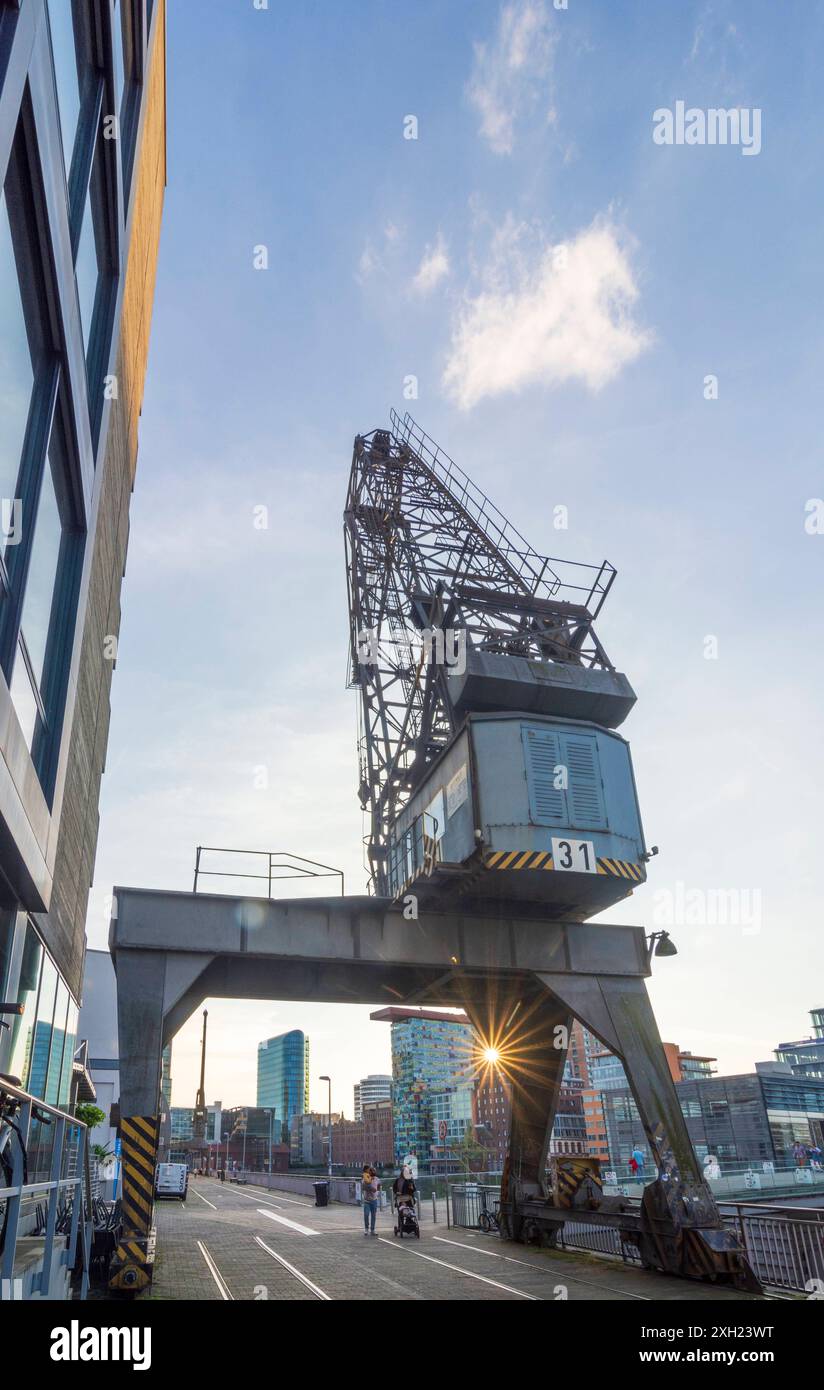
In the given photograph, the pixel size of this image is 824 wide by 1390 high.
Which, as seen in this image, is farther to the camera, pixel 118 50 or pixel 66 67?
pixel 118 50

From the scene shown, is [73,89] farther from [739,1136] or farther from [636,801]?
[739,1136]

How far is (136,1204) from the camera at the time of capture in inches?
535

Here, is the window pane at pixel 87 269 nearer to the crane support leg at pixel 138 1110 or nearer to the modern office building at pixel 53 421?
the modern office building at pixel 53 421

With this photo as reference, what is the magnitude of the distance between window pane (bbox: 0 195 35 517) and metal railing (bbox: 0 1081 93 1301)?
5.15 meters

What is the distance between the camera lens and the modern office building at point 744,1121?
209 feet

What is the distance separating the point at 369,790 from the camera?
1077 inches

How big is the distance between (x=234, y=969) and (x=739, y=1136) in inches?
2414

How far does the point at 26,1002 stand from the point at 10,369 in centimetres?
869

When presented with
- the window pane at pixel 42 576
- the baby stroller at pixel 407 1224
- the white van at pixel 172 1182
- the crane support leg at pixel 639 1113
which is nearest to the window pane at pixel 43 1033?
the window pane at pixel 42 576

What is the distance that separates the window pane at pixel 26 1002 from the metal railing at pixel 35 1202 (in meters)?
0.97

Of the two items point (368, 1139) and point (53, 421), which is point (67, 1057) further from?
point (368, 1139)

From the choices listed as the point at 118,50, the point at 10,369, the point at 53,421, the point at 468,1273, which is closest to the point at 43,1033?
the point at 468,1273

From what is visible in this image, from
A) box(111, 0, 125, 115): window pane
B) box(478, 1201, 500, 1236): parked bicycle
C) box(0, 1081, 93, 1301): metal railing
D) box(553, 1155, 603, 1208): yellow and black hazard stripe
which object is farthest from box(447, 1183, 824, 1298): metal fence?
box(111, 0, 125, 115): window pane
